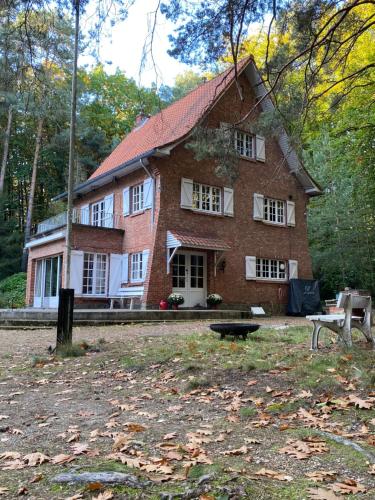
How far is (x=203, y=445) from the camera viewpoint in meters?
3.16

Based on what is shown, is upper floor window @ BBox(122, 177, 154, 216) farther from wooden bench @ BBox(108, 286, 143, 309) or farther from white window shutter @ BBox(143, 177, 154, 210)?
wooden bench @ BBox(108, 286, 143, 309)

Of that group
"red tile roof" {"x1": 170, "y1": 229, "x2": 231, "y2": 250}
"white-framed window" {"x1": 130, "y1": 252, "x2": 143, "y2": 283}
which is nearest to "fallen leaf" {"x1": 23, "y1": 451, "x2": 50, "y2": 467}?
"red tile roof" {"x1": 170, "y1": 229, "x2": 231, "y2": 250}

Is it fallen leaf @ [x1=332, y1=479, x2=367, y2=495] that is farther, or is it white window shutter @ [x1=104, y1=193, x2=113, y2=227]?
white window shutter @ [x1=104, y1=193, x2=113, y2=227]

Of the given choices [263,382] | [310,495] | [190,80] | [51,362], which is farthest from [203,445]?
[190,80]

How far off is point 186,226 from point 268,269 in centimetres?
478

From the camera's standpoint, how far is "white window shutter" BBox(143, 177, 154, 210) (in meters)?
17.1

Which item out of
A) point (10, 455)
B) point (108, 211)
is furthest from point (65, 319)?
point (108, 211)

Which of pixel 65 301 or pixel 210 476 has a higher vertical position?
pixel 65 301

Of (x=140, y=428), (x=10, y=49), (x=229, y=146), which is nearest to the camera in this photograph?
(x=140, y=428)

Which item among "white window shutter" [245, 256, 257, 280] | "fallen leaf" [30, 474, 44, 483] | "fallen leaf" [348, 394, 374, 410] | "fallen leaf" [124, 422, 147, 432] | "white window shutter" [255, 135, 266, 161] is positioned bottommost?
"fallen leaf" [30, 474, 44, 483]

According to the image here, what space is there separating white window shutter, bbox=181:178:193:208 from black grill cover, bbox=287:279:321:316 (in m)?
6.11

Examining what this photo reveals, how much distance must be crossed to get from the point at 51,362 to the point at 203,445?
4.05 metres

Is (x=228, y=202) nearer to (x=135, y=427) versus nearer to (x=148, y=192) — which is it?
(x=148, y=192)

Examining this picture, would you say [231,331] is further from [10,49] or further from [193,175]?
[193,175]
